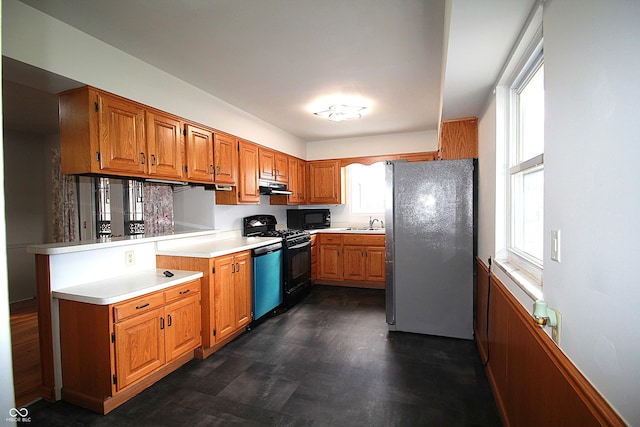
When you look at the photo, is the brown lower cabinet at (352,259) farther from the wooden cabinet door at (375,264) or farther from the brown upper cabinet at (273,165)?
the brown upper cabinet at (273,165)

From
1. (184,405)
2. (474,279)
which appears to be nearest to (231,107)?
(184,405)

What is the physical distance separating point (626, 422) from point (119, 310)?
7.86 ft

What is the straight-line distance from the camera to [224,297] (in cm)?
286

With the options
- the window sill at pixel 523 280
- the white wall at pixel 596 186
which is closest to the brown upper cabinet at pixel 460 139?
the window sill at pixel 523 280

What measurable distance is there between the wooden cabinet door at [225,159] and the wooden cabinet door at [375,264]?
2388 millimetres

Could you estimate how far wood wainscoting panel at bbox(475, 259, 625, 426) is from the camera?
900 millimetres

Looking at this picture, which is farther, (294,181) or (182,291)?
(294,181)

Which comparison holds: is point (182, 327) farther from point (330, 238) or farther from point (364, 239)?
point (364, 239)

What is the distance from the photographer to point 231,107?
364 cm

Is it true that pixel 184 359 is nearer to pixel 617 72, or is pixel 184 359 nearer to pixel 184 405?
pixel 184 405

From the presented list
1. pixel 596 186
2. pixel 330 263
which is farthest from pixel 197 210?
pixel 596 186

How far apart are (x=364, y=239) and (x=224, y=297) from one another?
2546mm

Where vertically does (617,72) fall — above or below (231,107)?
below

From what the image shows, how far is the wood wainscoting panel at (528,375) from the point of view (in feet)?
2.95
